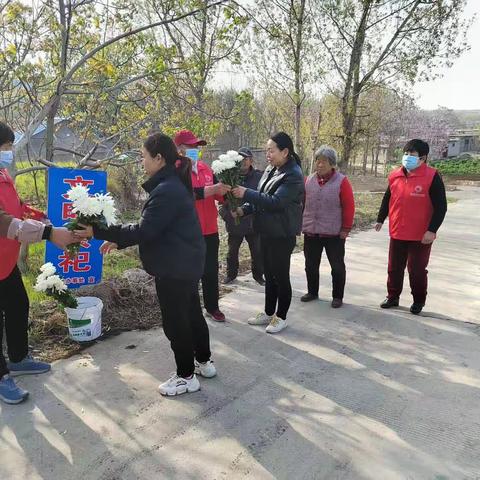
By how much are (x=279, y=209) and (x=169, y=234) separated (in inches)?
49.7

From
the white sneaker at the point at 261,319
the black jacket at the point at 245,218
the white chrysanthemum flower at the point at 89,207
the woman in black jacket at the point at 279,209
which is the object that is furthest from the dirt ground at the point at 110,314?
the white chrysanthemum flower at the point at 89,207

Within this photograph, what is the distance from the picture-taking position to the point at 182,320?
2.95 metres

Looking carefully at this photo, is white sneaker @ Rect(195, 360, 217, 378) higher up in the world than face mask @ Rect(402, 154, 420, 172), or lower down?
lower down

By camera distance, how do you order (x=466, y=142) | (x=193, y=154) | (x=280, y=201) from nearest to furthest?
1. (x=280, y=201)
2. (x=193, y=154)
3. (x=466, y=142)

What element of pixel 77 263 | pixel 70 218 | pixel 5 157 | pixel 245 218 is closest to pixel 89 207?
pixel 5 157

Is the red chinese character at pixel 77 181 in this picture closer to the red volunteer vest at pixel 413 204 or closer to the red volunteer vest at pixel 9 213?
the red volunteer vest at pixel 9 213

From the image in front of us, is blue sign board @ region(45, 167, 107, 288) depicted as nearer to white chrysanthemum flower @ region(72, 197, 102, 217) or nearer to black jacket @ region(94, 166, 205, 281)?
white chrysanthemum flower @ region(72, 197, 102, 217)

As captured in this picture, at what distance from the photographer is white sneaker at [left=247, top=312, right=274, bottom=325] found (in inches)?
171

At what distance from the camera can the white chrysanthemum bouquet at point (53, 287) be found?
3504 mm

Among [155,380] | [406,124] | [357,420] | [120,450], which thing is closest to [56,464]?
[120,450]

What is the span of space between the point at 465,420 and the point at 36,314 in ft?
12.0

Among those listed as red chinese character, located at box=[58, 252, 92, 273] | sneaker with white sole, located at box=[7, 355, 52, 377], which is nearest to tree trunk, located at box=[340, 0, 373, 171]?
red chinese character, located at box=[58, 252, 92, 273]

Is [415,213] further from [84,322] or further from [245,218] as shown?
[84,322]

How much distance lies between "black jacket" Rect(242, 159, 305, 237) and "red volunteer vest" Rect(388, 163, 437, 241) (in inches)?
47.7
